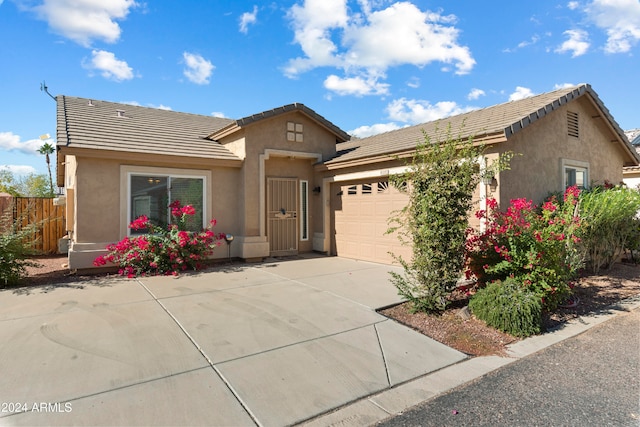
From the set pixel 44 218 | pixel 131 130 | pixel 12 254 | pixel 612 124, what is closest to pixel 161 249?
pixel 12 254

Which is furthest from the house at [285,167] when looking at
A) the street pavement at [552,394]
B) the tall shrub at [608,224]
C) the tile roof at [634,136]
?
the tile roof at [634,136]

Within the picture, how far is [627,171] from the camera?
534 inches

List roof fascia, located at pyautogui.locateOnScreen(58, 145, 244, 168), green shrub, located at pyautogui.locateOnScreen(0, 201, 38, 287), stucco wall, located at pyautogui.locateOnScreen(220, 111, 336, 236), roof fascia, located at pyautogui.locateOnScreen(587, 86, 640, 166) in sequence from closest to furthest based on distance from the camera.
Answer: green shrub, located at pyautogui.locateOnScreen(0, 201, 38, 287) → roof fascia, located at pyautogui.locateOnScreen(58, 145, 244, 168) → roof fascia, located at pyautogui.locateOnScreen(587, 86, 640, 166) → stucco wall, located at pyautogui.locateOnScreen(220, 111, 336, 236)

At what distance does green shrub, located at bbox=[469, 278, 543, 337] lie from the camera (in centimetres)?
437

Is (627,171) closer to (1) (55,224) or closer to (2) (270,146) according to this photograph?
(2) (270,146)

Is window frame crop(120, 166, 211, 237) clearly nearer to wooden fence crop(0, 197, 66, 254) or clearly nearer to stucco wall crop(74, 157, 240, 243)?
stucco wall crop(74, 157, 240, 243)

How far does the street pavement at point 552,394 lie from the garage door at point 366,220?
14.9 ft

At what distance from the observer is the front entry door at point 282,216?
10141 mm

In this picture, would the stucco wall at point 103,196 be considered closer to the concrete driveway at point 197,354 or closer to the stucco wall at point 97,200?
the stucco wall at point 97,200

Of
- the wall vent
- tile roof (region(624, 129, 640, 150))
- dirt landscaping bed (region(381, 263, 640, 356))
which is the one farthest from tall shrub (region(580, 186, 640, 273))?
tile roof (region(624, 129, 640, 150))

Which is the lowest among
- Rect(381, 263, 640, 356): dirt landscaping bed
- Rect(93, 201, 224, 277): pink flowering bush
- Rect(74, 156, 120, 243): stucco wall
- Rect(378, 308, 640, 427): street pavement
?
Rect(378, 308, 640, 427): street pavement

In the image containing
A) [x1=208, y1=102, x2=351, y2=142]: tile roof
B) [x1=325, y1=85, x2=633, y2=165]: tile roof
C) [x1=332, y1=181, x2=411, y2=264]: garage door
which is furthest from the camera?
[x1=208, y1=102, x2=351, y2=142]: tile roof

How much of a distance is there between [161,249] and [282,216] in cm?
372

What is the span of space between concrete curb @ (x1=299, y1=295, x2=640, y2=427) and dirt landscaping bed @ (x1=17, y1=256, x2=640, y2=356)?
0.19 m
